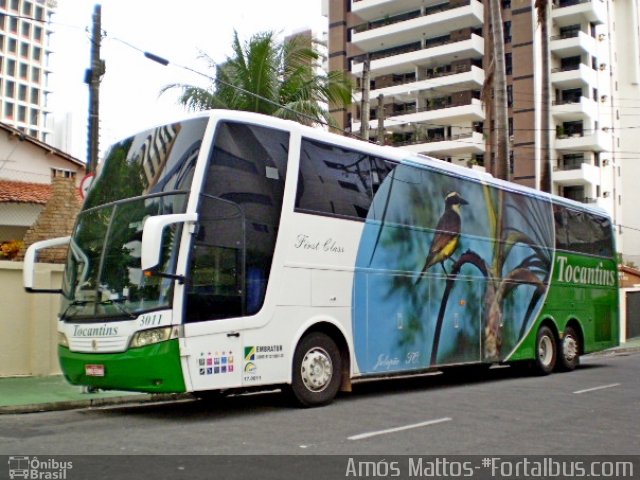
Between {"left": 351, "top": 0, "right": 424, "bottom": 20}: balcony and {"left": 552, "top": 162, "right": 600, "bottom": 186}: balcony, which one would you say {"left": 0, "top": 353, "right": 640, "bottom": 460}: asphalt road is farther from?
{"left": 351, "top": 0, "right": 424, "bottom": 20}: balcony

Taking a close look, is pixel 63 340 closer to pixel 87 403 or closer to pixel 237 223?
pixel 87 403

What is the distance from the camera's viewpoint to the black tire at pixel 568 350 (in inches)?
656

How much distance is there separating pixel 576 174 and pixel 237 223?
153 feet

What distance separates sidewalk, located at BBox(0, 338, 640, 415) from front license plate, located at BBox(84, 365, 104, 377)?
3.90 feet

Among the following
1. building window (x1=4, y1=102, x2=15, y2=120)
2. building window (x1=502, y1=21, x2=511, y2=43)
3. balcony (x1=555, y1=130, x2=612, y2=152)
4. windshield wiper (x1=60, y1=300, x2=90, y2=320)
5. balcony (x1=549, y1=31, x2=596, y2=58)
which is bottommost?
windshield wiper (x1=60, y1=300, x2=90, y2=320)

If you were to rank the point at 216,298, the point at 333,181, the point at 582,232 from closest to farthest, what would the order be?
the point at 216,298, the point at 333,181, the point at 582,232

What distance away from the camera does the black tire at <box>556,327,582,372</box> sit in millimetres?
16656

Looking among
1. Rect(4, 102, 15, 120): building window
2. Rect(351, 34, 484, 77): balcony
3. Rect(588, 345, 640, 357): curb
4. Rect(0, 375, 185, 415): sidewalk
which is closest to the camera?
Rect(0, 375, 185, 415): sidewalk

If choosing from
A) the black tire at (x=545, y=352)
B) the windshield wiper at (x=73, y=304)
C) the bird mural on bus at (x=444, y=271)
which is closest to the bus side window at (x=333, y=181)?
the bird mural on bus at (x=444, y=271)

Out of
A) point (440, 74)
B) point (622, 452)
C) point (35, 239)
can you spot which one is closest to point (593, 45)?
point (440, 74)

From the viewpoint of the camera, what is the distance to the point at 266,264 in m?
→ 9.72

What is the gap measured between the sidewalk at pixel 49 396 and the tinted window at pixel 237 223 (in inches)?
109

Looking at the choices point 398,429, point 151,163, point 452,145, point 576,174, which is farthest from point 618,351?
point 452,145
